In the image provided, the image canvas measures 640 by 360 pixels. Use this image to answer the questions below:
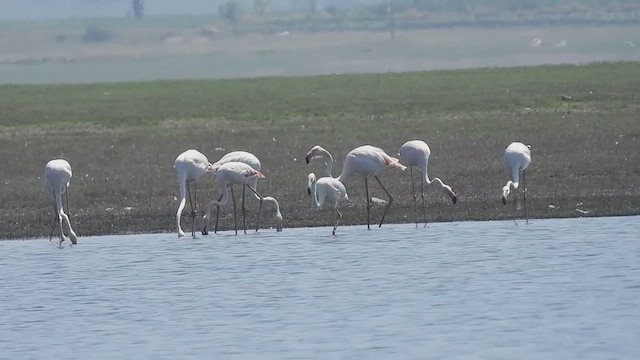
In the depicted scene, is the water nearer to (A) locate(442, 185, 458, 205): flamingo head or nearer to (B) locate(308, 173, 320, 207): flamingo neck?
(B) locate(308, 173, 320, 207): flamingo neck

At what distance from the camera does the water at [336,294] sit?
1058 cm

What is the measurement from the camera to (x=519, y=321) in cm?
1105

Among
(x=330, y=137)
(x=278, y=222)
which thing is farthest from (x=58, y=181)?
(x=330, y=137)

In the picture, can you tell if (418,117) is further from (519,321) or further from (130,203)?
(519,321)

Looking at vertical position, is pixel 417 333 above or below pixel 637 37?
below

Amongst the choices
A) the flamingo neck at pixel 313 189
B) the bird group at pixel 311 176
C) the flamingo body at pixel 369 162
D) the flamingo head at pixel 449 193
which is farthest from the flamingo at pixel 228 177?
the flamingo head at pixel 449 193

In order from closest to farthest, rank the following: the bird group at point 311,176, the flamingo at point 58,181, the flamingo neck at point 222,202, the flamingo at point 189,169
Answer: the flamingo at point 58,181 < the bird group at point 311,176 < the flamingo neck at point 222,202 < the flamingo at point 189,169

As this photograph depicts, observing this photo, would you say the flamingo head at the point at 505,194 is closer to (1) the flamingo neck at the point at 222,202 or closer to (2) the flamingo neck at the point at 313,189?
(2) the flamingo neck at the point at 313,189

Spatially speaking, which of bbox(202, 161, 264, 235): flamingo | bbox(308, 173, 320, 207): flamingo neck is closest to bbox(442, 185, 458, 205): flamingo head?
bbox(308, 173, 320, 207): flamingo neck

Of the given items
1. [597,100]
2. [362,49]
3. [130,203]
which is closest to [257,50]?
[362,49]

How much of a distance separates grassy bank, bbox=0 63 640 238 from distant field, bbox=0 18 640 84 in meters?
16.2

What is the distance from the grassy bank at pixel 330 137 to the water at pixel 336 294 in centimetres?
111

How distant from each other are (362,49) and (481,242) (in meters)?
46.3

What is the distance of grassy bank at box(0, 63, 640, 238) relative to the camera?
54.9 ft
